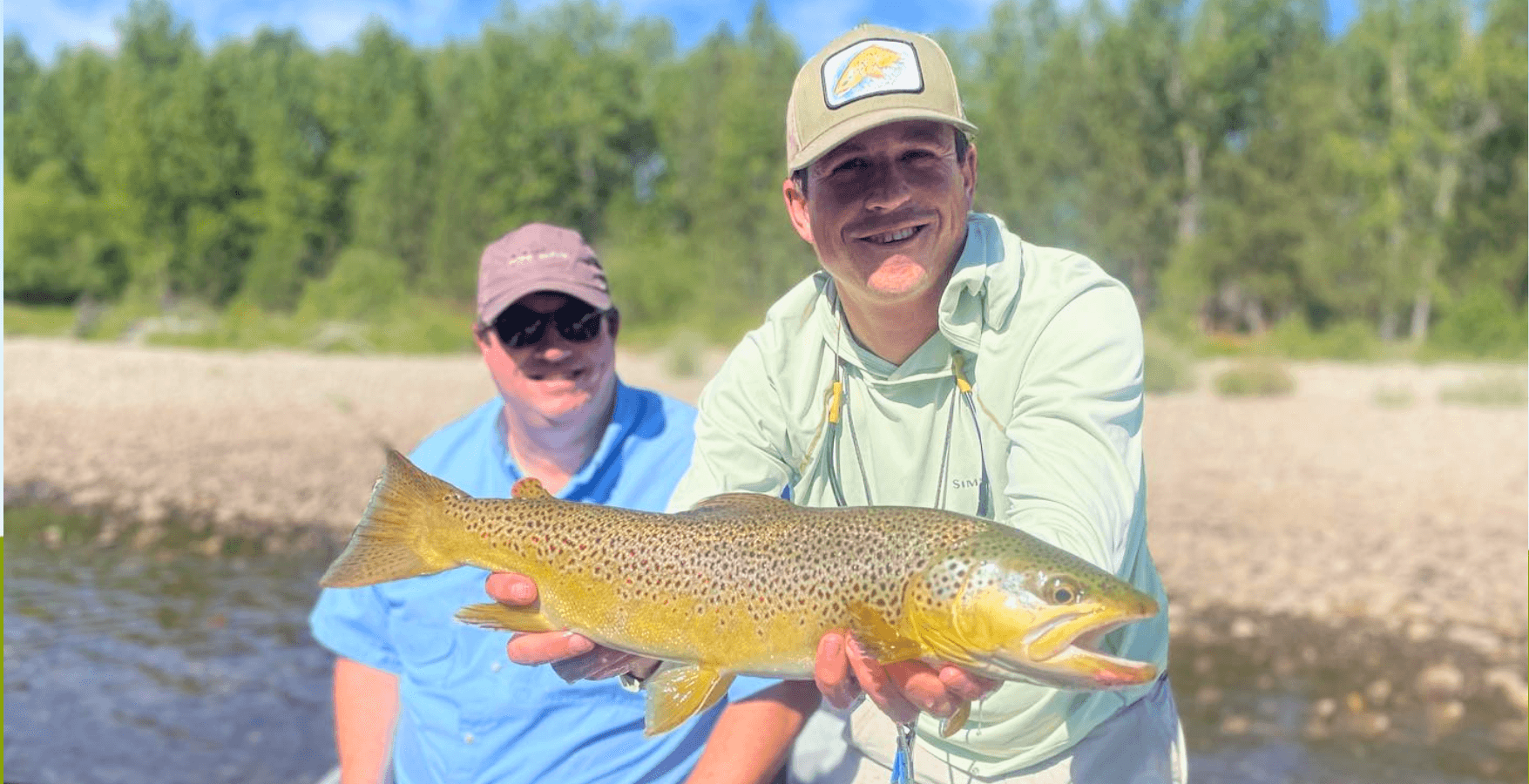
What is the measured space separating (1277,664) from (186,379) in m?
19.8

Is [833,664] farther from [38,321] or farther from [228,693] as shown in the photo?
[38,321]

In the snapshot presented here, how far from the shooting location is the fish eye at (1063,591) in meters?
2.23

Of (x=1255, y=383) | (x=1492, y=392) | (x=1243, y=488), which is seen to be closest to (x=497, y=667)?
(x=1243, y=488)

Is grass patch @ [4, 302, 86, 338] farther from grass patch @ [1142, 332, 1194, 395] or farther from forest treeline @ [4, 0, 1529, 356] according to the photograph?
grass patch @ [1142, 332, 1194, 395]

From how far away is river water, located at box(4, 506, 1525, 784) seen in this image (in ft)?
26.1

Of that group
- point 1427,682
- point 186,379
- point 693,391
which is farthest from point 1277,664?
point 186,379

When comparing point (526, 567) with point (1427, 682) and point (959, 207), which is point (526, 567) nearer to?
point (959, 207)

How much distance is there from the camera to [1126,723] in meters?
3.11

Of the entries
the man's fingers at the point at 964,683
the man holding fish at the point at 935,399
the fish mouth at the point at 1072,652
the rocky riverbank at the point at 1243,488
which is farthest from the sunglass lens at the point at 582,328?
the rocky riverbank at the point at 1243,488

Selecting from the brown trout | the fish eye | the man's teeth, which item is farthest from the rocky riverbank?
the fish eye

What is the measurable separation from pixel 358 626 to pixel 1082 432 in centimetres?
264

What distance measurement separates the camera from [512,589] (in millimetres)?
2969

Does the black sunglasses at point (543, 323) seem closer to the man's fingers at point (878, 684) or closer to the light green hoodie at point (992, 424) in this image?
the light green hoodie at point (992, 424)

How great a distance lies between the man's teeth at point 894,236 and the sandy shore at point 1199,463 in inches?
341
